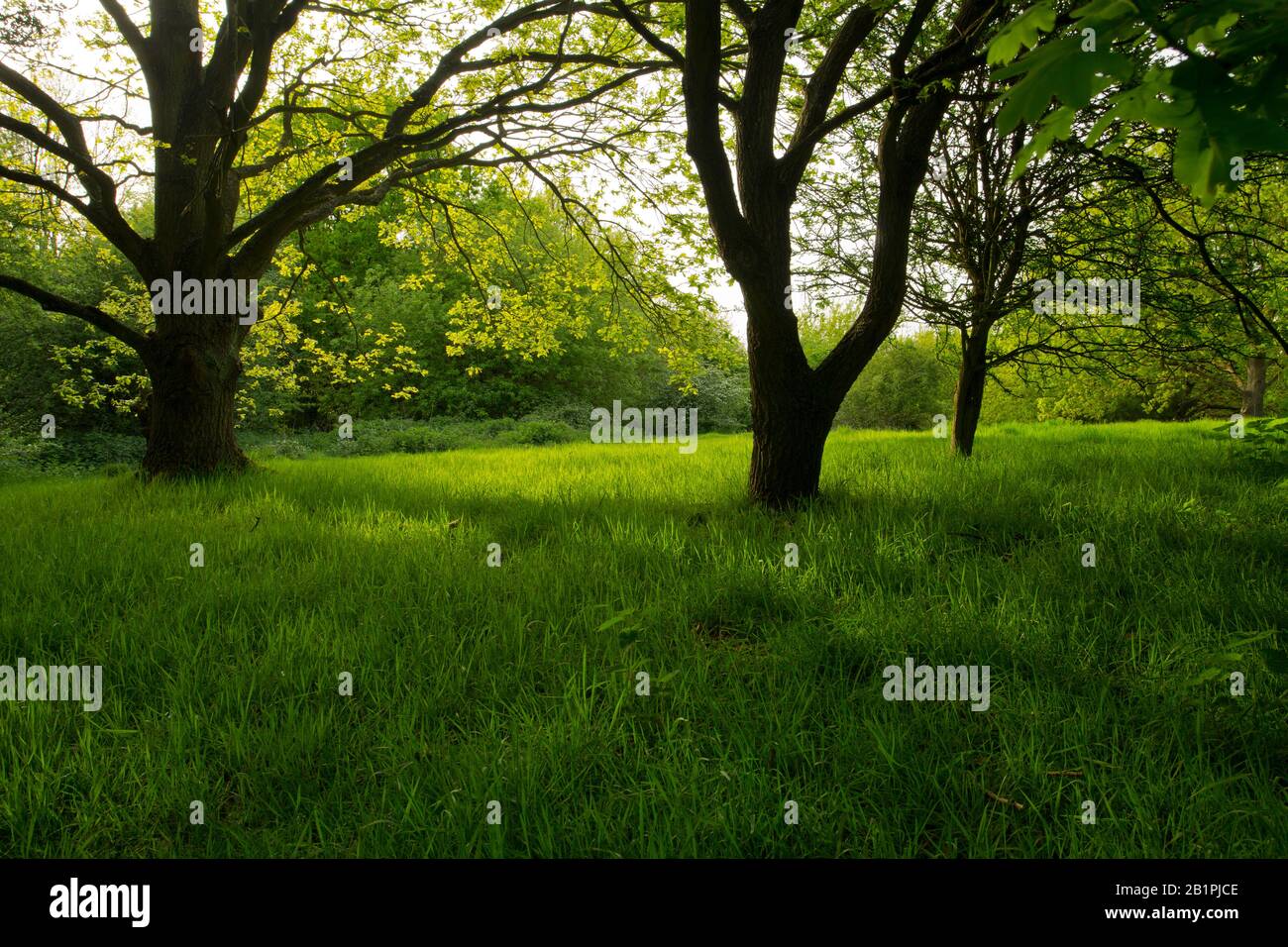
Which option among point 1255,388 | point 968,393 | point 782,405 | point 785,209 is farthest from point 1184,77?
point 1255,388

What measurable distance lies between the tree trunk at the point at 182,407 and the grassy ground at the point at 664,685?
9.12 feet

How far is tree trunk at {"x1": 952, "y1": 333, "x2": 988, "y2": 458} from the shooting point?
7391 millimetres

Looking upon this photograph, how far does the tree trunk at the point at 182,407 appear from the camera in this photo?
23.9 ft

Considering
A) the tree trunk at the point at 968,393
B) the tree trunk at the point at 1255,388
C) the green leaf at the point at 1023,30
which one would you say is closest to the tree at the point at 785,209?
the tree trunk at the point at 968,393

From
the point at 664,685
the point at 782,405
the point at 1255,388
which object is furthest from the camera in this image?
the point at 1255,388

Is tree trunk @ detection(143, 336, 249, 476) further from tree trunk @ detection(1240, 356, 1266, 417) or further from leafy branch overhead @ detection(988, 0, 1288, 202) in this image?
tree trunk @ detection(1240, 356, 1266, 417)

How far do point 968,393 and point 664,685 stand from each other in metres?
7.08

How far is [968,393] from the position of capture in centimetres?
762

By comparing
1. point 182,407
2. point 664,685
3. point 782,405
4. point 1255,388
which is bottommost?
point 664,685

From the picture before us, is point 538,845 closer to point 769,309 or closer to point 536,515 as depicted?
point 536,515

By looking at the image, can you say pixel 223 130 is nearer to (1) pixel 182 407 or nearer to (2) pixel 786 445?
(1) pixel 182 407

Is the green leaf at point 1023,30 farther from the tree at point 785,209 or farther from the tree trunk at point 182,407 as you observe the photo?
the tree trunk at point 182,407

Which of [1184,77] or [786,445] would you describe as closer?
[1184,77]

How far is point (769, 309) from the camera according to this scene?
16.2 feet
